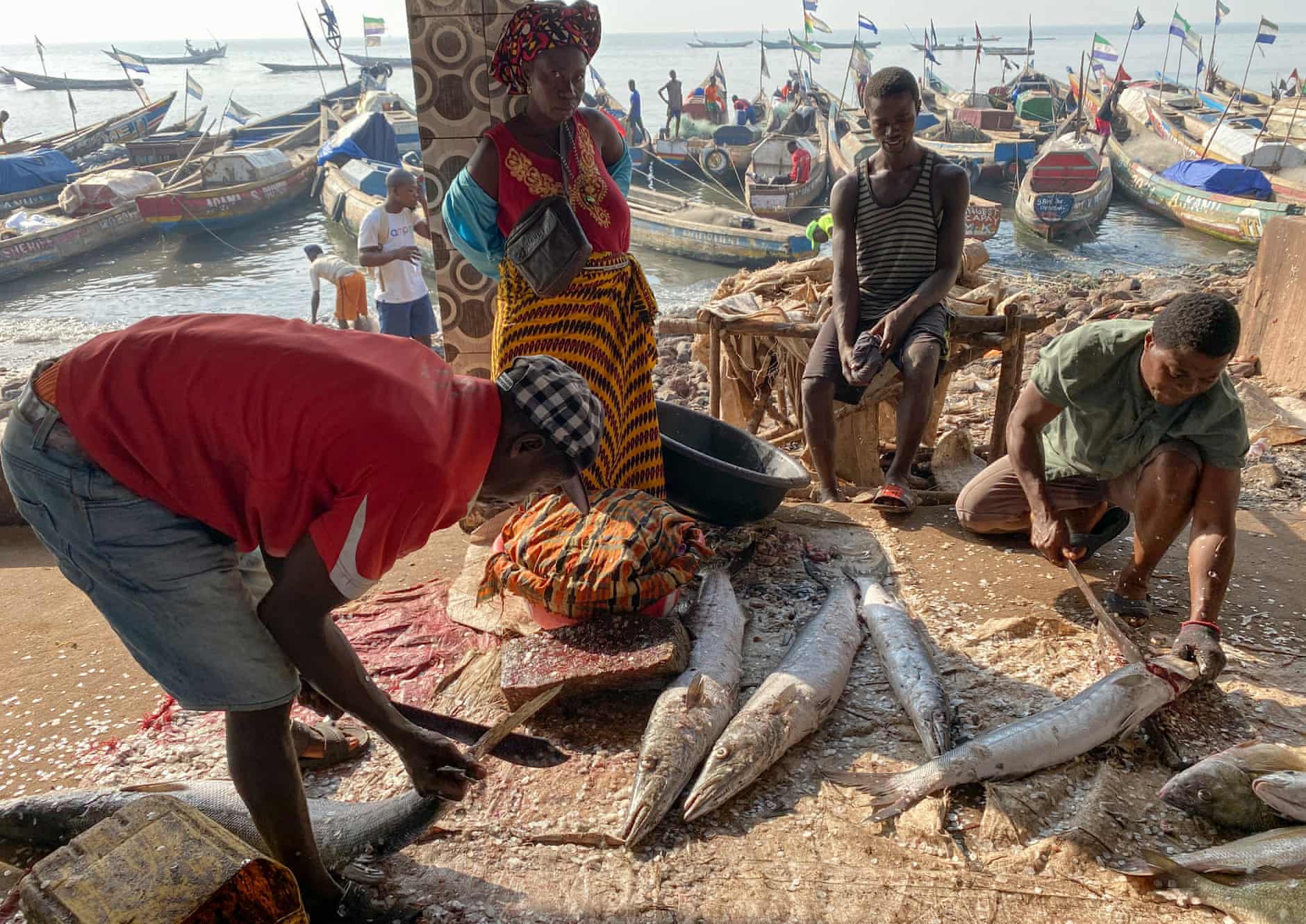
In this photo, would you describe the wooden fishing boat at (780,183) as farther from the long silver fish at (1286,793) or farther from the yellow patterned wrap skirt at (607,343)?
the long silver fish at (1286,793)

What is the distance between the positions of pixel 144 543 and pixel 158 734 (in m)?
1.44

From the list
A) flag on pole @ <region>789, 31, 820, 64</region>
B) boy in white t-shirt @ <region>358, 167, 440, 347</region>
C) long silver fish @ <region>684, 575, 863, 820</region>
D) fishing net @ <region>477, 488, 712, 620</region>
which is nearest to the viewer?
long silver fish @ <region>684, 575, 863, 820</region>

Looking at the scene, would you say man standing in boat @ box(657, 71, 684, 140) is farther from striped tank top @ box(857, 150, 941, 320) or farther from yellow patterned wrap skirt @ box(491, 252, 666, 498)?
yellow patterned wrap skirt @ box(491, 252, 666, 498)

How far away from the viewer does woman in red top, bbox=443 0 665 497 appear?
3.35 m

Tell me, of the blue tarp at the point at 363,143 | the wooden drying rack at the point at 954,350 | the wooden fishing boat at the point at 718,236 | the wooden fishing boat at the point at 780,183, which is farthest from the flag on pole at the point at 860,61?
the wooden drying rack at the point at 954,350

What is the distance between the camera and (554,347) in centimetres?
346

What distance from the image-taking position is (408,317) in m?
8.05

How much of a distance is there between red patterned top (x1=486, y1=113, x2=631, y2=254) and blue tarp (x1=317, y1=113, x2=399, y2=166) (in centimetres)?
2314

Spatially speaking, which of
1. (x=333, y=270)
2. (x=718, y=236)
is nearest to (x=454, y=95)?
(x=333, y=270)

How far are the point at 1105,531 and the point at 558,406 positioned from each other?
2837 mm

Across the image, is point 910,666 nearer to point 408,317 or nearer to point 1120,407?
point 1120,407

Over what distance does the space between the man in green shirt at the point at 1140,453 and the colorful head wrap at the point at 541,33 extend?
83.5 inches

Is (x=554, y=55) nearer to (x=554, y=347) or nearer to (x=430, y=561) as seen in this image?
(x=554, y=347)

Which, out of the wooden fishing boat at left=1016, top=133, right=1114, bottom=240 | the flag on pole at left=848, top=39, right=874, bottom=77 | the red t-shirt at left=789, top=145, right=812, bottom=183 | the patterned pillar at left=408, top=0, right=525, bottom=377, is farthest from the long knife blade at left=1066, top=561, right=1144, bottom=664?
the flag on pole at left=848, top=39, right=874, bottom=77
